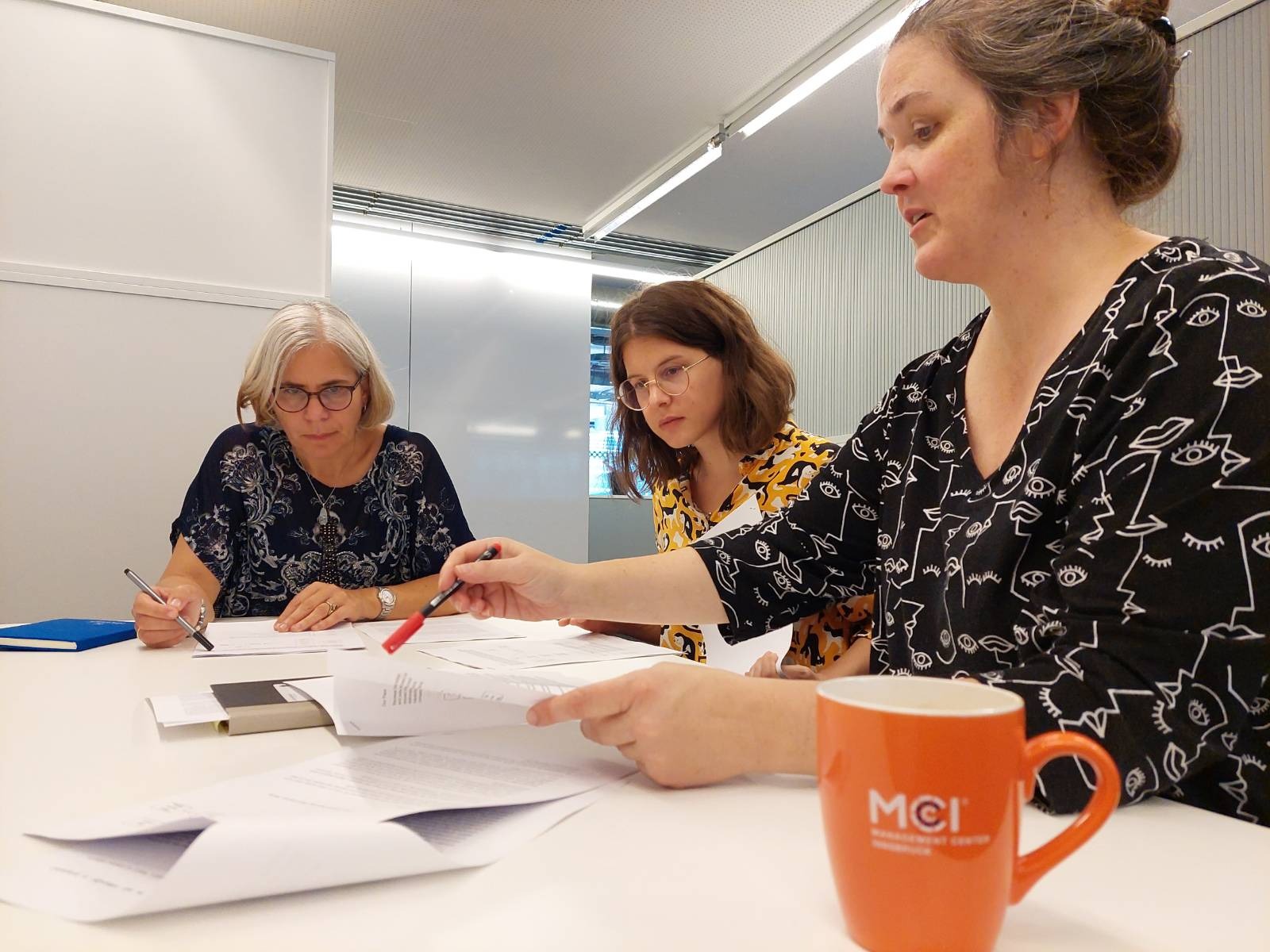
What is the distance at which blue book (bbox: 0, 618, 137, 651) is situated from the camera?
55.7 inches

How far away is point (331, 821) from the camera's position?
0.50 meters

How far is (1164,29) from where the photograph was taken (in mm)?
942

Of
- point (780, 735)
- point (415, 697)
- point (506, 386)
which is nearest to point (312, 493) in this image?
point (415, 697)

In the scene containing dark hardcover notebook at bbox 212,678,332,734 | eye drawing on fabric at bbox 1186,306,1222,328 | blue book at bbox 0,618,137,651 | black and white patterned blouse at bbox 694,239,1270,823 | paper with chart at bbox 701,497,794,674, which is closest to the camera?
black and white patterned blouse at bbox 694,239,1270,823

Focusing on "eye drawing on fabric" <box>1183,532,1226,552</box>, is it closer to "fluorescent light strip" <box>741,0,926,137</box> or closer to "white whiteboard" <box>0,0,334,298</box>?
"white whiteboard" <box>0,0,334,298</box>

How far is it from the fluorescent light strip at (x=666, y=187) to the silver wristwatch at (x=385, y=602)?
348 centimetres

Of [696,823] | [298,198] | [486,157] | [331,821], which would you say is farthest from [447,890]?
[486,157]

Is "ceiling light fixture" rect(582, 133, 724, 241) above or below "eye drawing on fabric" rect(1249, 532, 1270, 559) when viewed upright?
above

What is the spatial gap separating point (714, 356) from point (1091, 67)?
1137mm

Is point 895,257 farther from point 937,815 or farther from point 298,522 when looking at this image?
point 937,815

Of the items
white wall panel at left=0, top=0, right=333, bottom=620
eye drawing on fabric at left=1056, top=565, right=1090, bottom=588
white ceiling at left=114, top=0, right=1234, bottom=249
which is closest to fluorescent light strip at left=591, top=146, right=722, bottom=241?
white ceiling at left=114, top=0, right=1234, bottom=249

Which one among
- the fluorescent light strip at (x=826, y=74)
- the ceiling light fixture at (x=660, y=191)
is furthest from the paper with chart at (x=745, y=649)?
the ceiling light fixture at (x=660, y=191)

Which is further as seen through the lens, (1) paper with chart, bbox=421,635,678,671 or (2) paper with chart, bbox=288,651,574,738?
(1) paper with chart, bbox=421,635,678,671

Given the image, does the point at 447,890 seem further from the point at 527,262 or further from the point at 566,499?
the point at 527,262
